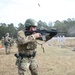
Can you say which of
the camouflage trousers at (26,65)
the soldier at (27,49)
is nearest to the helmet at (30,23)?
→ the soldier at (27,49)

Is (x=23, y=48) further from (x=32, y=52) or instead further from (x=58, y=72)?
(x=58, y=72)

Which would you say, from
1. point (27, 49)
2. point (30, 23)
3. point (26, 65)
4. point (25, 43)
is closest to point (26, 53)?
point (27, 49)

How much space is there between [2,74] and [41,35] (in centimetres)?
465

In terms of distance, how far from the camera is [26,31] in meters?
8.02

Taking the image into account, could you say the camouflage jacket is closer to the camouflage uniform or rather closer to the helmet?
the camouflage uniform

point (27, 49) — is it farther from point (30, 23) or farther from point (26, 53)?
point (30, 23)

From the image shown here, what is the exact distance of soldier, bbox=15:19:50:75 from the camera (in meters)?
7.73

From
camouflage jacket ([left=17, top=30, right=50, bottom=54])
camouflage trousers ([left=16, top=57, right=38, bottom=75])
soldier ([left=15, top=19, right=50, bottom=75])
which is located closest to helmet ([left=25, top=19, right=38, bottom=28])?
soldier ([left=15, top=19, right=50, bottom=75])

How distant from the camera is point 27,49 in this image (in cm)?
805

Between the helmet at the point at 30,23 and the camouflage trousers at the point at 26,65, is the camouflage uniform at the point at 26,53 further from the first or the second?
the helmet at the point at 30,23

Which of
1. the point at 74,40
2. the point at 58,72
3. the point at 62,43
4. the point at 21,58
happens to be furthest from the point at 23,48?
the point at 74,40

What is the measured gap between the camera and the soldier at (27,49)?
773 cm

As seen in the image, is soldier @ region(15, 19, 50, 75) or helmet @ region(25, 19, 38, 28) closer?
soldier @ region(15, 19, 50, 75)

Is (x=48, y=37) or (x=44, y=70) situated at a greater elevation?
(x=48, y=37)
